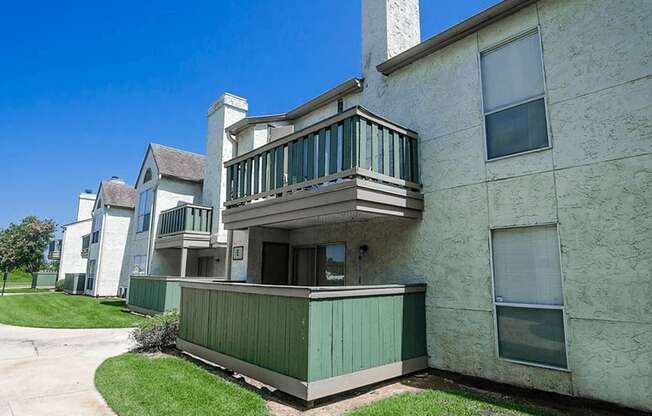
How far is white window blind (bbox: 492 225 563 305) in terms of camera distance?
18.3 ft

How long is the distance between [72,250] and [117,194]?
1070 cm

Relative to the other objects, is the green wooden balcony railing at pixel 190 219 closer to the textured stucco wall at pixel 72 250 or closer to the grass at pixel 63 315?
the grass at pixel 63 315

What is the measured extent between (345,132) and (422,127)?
202 cm

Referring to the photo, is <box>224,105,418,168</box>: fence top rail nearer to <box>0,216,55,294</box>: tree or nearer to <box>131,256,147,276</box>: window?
<box>131,256,147,276</box>: window

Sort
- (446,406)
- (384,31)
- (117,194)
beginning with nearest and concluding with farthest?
1. (446,406)
2. (384,31)
3. (117,194)

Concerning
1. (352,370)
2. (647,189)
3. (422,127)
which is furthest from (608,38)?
(352,370)

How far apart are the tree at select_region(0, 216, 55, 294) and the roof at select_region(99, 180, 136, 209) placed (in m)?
15.6

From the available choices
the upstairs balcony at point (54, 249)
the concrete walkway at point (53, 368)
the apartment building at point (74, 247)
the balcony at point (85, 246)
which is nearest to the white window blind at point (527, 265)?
the concrete walkway at point (53, 368)

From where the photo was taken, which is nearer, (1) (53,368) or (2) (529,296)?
(2) (529,296)

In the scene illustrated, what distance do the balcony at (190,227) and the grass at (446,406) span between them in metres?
13.2

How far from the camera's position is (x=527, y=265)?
19.2 feet

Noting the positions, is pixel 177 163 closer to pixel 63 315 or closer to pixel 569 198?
pixel 63 315

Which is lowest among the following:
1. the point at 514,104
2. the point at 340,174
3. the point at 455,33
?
the point at 340,174

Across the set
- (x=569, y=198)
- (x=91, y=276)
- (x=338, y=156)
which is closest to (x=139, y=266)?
(x=91, y=276)
